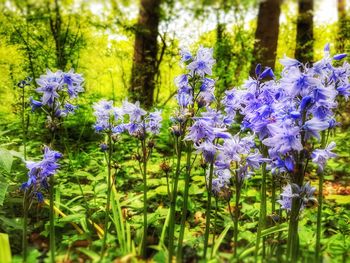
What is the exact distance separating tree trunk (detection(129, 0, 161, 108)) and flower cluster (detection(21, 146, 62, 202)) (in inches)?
206

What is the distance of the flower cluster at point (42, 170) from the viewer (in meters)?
2.03

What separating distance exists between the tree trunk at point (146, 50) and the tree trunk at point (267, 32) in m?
2.10

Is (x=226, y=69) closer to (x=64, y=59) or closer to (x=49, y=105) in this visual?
(x=64, y=59)

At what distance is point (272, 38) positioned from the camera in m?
7.82

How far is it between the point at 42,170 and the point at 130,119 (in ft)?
2.03

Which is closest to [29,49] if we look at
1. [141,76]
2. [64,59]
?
[64,59]

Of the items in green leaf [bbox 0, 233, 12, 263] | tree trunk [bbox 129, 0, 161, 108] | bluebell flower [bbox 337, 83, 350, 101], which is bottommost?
green leaf [bbox 0, 233, 12, 263]

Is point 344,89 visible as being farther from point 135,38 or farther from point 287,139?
point 135,38

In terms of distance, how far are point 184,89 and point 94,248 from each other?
112 cm

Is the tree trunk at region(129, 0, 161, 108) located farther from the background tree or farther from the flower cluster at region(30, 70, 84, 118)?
the flower cluster at region(30, 70, 84, 118)

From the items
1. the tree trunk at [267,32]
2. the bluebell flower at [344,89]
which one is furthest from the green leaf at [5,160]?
the tree trunk at [267,32]

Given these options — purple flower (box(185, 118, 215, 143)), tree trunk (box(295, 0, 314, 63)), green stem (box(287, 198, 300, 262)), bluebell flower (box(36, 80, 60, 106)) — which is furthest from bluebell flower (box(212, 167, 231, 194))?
tree trunk (box(295, 0, 314, 63))

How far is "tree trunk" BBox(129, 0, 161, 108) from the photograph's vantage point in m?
7.36

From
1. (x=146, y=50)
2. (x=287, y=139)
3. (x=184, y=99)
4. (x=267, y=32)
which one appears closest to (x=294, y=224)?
(x=287, y=139)
